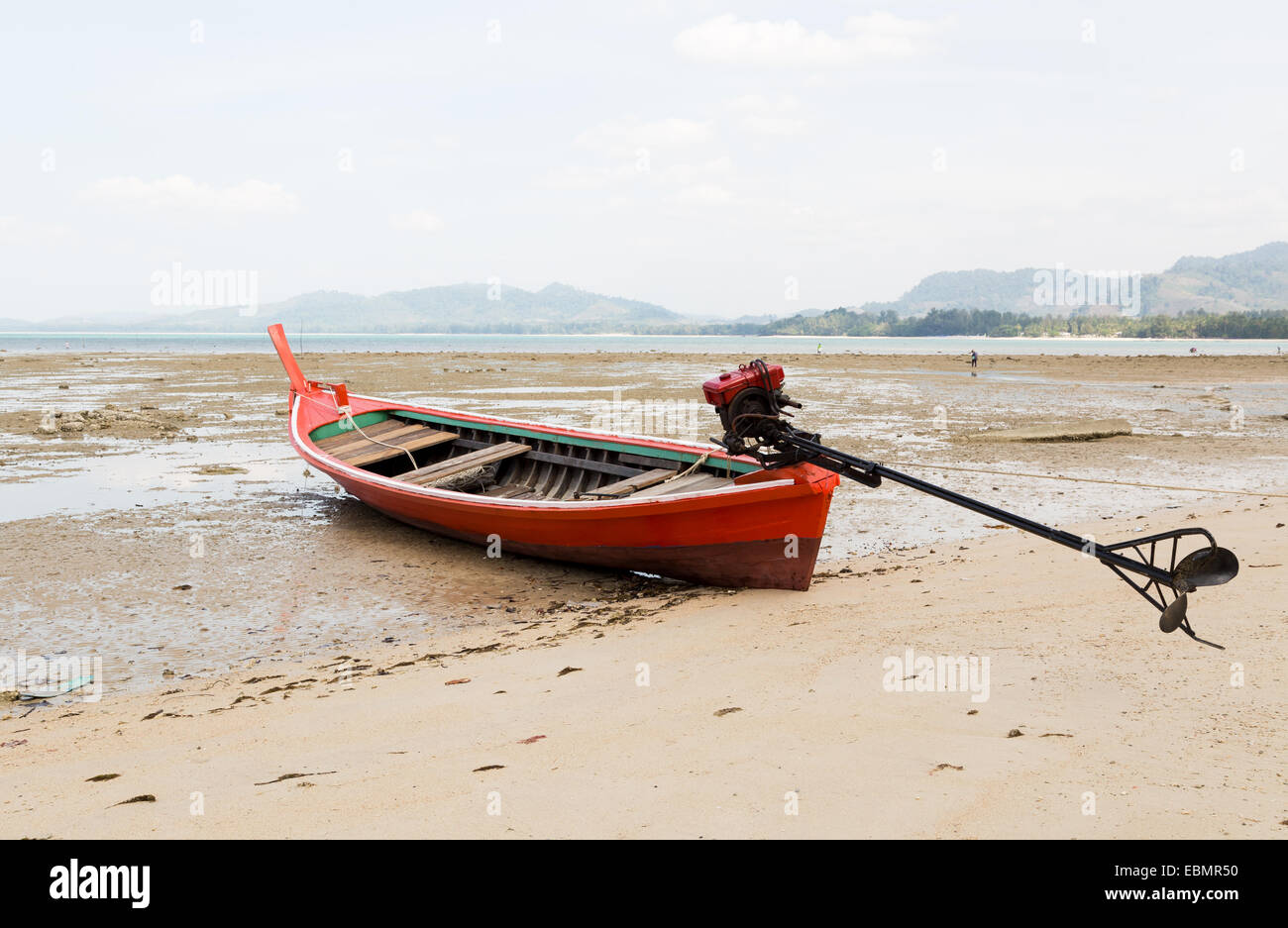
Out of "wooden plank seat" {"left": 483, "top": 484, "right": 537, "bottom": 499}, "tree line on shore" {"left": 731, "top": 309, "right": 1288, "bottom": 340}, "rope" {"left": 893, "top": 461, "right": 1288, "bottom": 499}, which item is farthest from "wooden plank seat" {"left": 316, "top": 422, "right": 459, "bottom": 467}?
"tree line on shore" {"left": 731, "top": 309, "right": 1288, "bottom": 340}

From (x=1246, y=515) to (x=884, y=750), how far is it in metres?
7.10

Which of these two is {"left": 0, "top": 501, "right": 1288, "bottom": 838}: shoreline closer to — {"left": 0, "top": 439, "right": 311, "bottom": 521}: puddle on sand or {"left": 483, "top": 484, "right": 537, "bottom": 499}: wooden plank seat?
{"left": 483, "top": 484, "right": 537, "bottom": 499}: wooden plank seat

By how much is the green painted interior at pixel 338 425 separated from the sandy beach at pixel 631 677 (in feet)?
2.73

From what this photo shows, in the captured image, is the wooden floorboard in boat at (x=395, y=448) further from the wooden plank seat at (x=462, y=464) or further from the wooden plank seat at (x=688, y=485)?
the wooden plank seat at (x=688, y=485)

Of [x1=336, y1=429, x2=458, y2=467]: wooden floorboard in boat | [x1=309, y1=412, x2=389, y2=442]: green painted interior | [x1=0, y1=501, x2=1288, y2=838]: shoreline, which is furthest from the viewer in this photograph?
[x1=309, y1=412, x2=389, y2=442]: green painted interior

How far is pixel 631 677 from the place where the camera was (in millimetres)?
5066

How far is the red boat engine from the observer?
581 cm

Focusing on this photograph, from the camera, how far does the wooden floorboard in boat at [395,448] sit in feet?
38.2

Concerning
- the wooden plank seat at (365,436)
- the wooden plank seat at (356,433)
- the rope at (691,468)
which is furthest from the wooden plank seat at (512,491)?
the wooden plank seat at (356,433)

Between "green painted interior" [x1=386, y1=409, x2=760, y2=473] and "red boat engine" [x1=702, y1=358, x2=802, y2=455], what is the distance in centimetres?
207

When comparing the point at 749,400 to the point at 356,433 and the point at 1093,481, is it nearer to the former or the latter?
the point at 1093,481

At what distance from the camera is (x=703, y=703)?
14.6 feet
